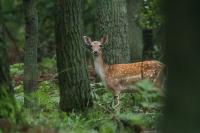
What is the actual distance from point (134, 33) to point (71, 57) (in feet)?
28.5

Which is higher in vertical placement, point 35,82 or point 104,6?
point 104,6

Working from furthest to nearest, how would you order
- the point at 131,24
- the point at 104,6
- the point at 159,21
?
the point at 131,24 < the point at 159,21 < the point at 104,6

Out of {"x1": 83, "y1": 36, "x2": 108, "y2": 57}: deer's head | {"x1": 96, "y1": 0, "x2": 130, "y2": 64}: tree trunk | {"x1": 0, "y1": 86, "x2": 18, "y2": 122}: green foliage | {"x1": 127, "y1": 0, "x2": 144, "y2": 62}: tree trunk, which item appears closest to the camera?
{"x1": 0, "y1": 86, "x2": 18, "y2": 122}: green foliage

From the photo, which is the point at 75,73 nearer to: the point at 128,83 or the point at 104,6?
the point at 128,83

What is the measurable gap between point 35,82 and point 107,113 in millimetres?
1397

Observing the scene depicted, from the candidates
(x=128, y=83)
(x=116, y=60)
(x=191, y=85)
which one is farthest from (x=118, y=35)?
(x=191, y=85)

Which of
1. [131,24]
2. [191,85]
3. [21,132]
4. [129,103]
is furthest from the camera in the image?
[131,24]

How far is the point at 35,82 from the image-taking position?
480 inches

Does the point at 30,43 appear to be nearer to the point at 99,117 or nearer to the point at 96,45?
the point at 99,117

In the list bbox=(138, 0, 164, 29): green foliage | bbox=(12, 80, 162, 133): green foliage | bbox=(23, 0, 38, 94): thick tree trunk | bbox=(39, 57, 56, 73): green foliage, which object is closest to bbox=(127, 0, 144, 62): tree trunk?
bbox=(138, 0, 164, 29): green foliage

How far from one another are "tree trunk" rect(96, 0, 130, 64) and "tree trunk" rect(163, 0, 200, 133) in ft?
32.5

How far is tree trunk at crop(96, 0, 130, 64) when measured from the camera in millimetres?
15836

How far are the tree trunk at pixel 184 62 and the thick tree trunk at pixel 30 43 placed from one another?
6.24 metres

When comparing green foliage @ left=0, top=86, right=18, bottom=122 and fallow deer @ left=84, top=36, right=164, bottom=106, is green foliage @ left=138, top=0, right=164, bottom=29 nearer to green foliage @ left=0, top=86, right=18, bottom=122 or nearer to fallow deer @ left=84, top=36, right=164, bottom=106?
fallow deer @ left=84, top=36, right=164, bottom=106
